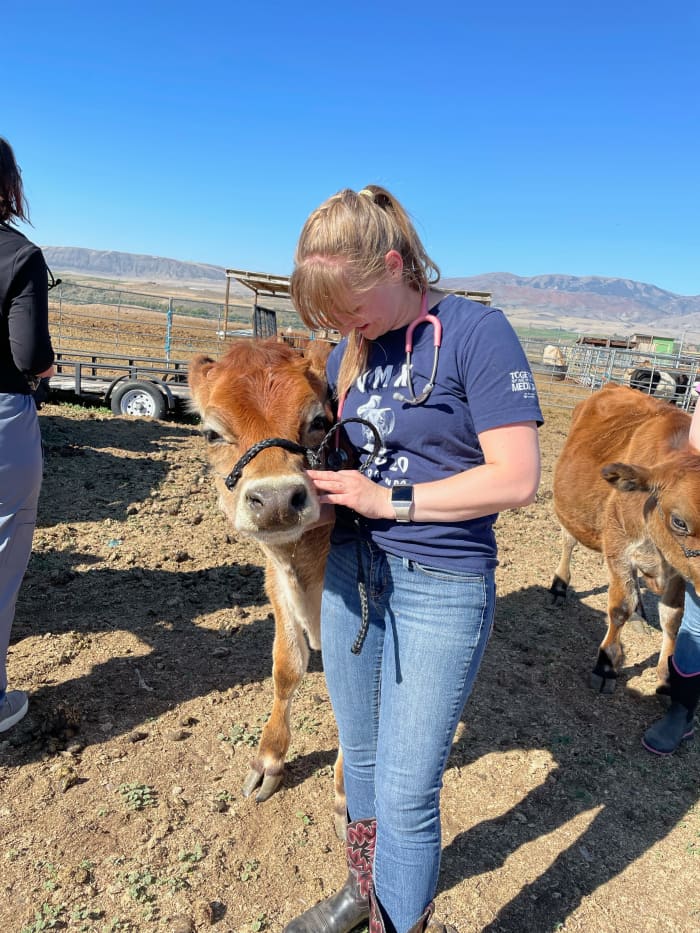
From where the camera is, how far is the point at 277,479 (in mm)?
1952

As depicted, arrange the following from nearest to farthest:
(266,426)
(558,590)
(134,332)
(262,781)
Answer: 1. (266,426)
2. (262,781)
3. (558,590)
4. (134,332)

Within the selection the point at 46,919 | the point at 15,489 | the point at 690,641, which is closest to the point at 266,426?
the point at 15,489

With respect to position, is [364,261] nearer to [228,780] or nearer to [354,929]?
[354,929]

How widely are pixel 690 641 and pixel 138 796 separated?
10.1ft

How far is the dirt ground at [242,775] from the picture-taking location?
8.58ft

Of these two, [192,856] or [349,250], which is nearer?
[349,250]

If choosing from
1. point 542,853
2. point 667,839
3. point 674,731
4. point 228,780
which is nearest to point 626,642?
point 674,731

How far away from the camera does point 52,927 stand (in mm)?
2381

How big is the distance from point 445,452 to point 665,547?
2.78 meters

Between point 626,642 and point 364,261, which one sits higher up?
point 364,261

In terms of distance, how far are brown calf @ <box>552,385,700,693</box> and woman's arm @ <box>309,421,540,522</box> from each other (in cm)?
242

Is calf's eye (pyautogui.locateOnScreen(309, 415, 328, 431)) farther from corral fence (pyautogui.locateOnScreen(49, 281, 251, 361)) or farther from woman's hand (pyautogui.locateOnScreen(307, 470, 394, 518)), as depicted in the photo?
corral fence (pyautogui.locateOnScreen(49, 281, 251, 361))

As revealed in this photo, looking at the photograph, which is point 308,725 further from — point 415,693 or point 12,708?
point 415,693

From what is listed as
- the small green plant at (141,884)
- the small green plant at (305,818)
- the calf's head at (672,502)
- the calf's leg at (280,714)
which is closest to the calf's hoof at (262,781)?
Answer: the calf's leg at (280,714)
